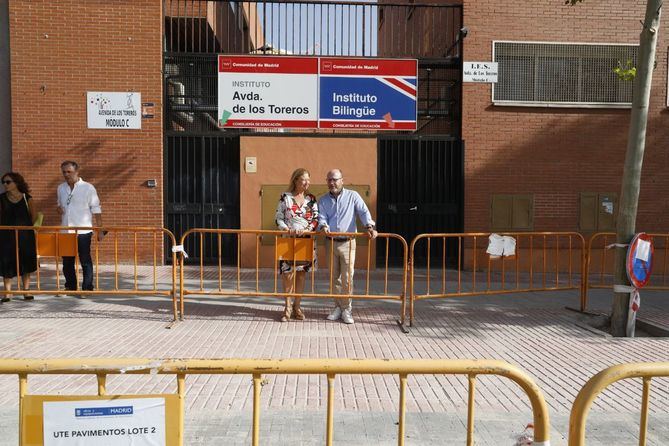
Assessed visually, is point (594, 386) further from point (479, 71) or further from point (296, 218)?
point (479, 71)

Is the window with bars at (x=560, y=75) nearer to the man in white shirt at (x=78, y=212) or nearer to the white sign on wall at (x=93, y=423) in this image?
the man in white shirt at (x=78, y=212)

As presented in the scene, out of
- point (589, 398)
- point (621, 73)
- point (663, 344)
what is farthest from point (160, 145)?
point (589, 398)

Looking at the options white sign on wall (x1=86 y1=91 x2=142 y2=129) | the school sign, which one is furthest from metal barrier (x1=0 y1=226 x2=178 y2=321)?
the school sign

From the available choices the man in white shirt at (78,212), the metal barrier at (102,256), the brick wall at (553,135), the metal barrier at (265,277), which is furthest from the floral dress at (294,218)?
the brick wall at (553,135)

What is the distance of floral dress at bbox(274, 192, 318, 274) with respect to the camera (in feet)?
22.6

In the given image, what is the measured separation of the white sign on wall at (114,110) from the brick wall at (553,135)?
22.6 feet

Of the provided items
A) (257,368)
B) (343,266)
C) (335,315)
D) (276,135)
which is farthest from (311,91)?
(257,368)

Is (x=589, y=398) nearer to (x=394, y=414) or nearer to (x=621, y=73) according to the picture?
(x=394, y=414)

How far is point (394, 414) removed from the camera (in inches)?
161

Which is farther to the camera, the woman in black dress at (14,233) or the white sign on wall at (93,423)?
the woman in black dress at (14,233)

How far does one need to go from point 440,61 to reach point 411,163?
7.45 feet

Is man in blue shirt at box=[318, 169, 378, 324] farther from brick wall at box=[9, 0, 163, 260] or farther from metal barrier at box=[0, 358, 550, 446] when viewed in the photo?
brick wall at box=[9, 0, 163, 260]

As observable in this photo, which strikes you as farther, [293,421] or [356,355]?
[356,355]

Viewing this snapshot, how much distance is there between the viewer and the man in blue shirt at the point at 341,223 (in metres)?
6.87
